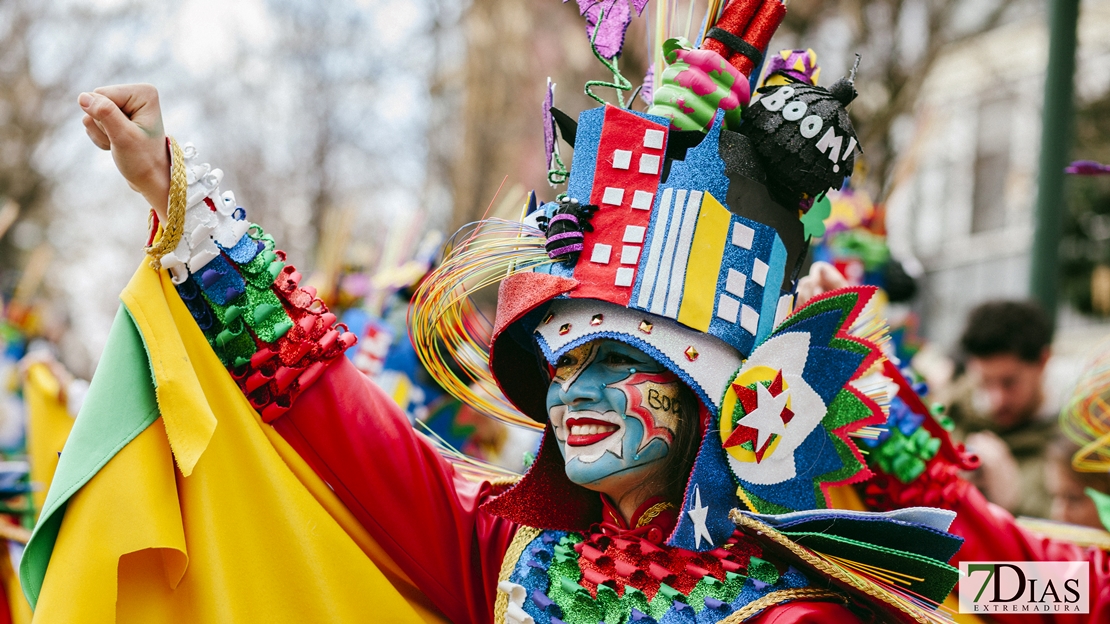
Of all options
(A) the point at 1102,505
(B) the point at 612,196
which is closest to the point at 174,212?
(B) the point at 612,196

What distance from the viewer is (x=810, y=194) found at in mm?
2193

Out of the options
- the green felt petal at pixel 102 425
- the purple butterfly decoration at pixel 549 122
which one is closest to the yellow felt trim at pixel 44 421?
the green felt petal at pixel 102 425

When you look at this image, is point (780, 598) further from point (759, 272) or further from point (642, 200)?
point (642, 200)

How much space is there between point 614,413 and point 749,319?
350 mm

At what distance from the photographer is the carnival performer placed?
2016 millimetres

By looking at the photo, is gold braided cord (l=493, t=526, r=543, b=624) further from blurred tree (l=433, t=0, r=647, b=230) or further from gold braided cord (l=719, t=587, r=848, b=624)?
blurred tree (l=433, t=0, r=647, b=230)

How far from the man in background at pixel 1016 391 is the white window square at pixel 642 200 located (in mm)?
2485

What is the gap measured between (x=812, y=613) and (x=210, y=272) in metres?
1.43

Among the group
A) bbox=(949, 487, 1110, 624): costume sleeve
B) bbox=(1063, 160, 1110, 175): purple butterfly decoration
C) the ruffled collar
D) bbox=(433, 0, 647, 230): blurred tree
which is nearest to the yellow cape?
the ruffled collar

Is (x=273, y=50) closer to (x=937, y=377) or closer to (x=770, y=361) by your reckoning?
(x=937, y=377)

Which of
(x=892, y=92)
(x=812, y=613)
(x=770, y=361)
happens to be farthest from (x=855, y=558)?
(x=892, y=92)

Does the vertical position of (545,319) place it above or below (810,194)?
below

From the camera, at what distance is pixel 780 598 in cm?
204

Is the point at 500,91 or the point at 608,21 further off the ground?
the point at 500,91
